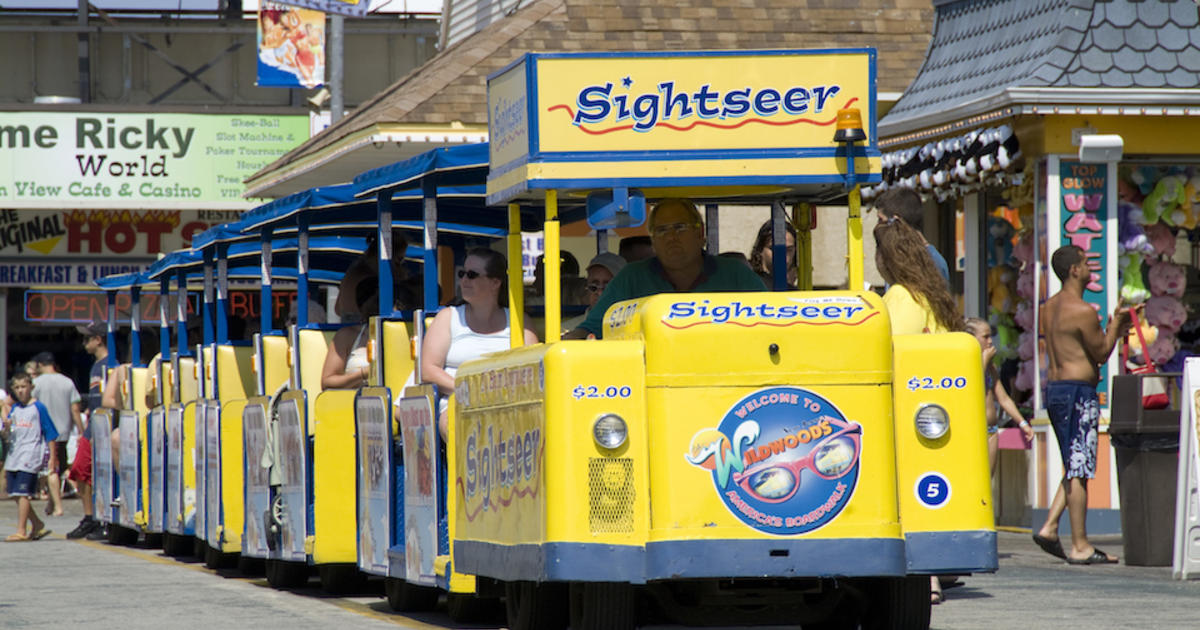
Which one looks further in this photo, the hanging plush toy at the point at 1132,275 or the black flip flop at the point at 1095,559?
the hanging plush toy at the point at 1132,275

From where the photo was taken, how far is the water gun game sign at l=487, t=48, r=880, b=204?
27.0ft

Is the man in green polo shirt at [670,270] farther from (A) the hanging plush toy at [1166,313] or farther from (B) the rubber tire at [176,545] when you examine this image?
(B) the rubber tire at [176,545]

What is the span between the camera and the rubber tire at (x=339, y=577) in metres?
12.1

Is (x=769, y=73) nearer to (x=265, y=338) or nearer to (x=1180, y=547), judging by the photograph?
(x=1180, y=547)

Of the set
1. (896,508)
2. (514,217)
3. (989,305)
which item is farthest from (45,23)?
(896,508)

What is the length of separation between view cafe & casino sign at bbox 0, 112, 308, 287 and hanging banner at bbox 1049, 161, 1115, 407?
1482 cm

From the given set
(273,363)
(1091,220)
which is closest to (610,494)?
(273,363)

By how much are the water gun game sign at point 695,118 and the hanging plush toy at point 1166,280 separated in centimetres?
802

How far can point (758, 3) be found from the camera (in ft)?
70.9

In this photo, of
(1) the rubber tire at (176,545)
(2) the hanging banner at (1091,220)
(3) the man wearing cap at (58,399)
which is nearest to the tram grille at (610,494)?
(2) the hanging banner at (1091,220)

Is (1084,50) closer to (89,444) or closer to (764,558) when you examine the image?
(764,558)

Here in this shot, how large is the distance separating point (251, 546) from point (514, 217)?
466cm

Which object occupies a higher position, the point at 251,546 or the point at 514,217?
the point at 514,217

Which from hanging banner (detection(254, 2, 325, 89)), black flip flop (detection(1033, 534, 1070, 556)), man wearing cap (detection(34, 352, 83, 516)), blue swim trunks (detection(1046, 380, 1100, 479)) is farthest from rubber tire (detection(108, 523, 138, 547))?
hanging banner (detection(254, 2, 325, 89))
